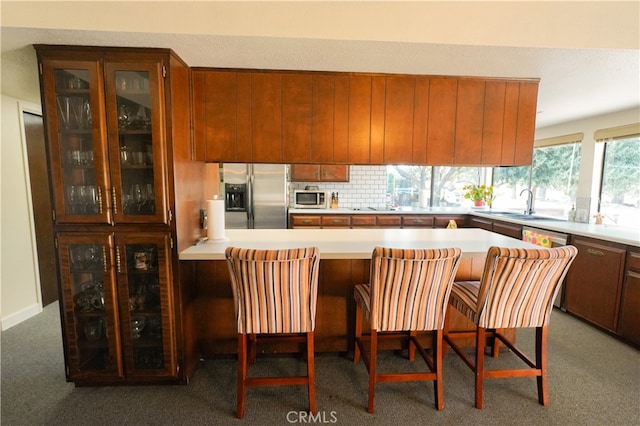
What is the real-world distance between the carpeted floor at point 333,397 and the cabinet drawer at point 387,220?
8.32 ft

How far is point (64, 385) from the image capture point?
200cm

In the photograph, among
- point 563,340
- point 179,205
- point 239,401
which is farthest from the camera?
point 563,340

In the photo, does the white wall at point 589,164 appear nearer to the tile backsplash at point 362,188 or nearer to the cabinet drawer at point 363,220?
the cabinet drawer at point 363,220

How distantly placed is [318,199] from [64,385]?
369 centimetres

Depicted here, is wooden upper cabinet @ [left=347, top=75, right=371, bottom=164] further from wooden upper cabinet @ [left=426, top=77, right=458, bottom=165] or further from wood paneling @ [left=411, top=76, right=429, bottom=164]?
wooden upper cabinet @ [left=426, top=77, right=458, bottom=165]

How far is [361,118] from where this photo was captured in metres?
2.31

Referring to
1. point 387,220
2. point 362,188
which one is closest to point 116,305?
point 387,220

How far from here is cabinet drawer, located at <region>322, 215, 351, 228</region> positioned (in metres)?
4.61

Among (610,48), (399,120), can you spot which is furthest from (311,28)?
(610,48)

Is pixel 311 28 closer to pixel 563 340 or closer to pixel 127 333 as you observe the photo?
pixel 127 333

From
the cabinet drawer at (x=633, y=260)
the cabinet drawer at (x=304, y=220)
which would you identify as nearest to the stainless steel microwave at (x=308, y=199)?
the cabinet drawer at (x=304, y=220)

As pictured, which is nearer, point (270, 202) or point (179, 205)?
point (179, 205)

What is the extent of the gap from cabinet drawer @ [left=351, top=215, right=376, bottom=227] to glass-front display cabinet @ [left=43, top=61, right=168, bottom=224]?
318cm

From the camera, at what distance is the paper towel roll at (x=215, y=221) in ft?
7.36
